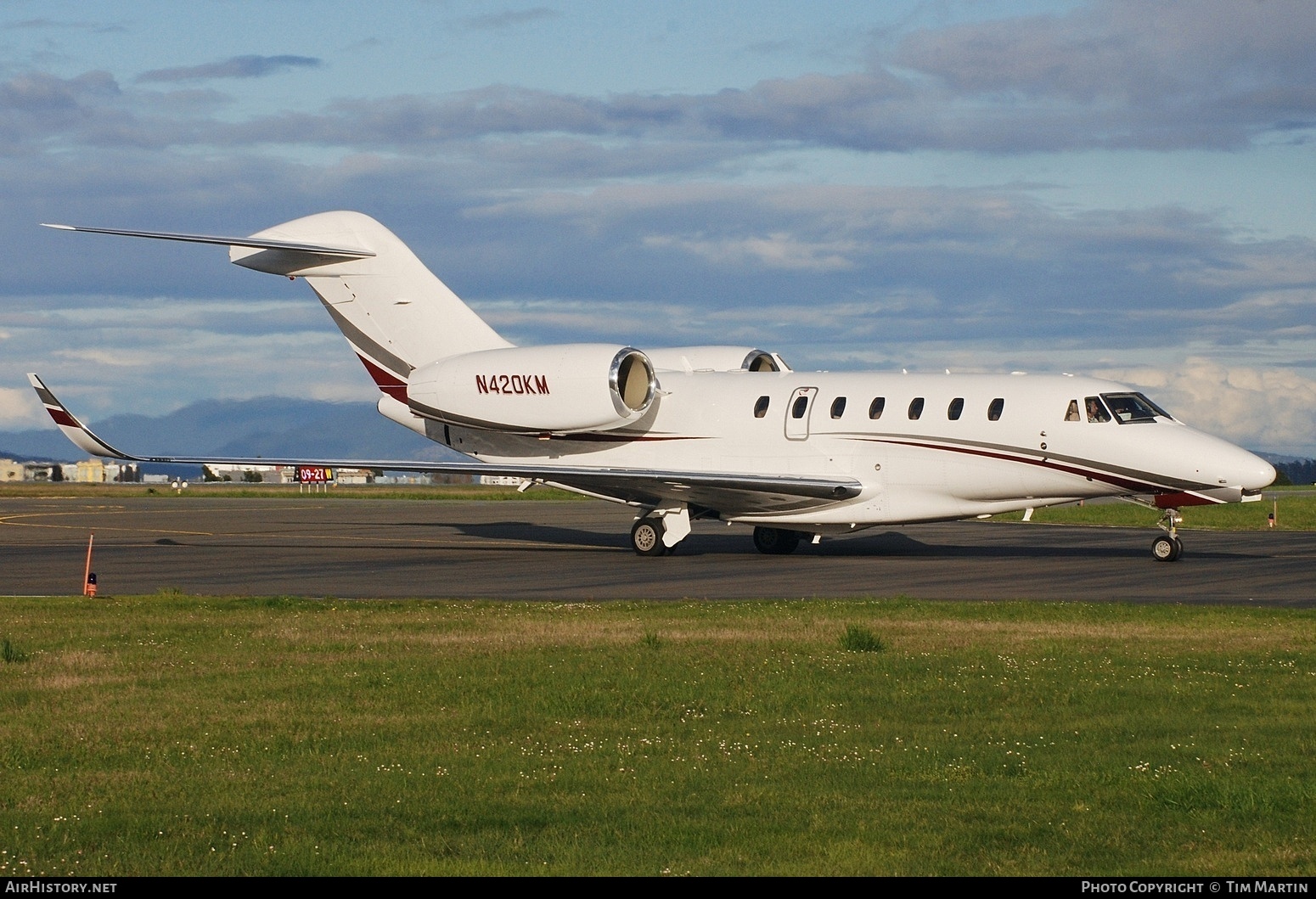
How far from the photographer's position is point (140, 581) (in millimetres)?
22078

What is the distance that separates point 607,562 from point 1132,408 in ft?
31.8

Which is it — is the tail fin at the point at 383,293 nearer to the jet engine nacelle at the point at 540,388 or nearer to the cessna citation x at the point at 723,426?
the cessna citation x at the point at 723,426

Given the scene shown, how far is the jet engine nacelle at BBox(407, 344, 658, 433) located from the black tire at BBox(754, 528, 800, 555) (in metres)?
3.55

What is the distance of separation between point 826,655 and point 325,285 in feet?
65.1

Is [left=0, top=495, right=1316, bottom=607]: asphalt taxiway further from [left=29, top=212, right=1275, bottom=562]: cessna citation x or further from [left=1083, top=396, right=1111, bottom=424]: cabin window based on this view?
[left=1083, top=396, right=1111, bottom=424]: cabin window

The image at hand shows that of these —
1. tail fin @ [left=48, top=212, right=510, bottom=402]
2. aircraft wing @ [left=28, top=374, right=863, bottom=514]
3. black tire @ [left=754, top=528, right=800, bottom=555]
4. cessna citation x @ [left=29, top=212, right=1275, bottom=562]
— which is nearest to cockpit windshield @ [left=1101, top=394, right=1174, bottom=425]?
cessna citation x @ [left=29, top=212, right=1275, bottom=562]

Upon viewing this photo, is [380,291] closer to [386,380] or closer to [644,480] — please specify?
[386,380]

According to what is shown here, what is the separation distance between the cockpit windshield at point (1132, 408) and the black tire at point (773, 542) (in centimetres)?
716

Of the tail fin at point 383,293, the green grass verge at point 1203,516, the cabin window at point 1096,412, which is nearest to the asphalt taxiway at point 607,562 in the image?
the cabin window at point 1096,412

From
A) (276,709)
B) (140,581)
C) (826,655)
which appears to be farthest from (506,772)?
(140,581)

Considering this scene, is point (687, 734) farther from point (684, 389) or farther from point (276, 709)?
point (684, 389)

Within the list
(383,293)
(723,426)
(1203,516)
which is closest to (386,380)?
(383,293)

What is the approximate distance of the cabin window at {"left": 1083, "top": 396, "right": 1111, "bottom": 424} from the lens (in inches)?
976

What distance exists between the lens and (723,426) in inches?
1112
